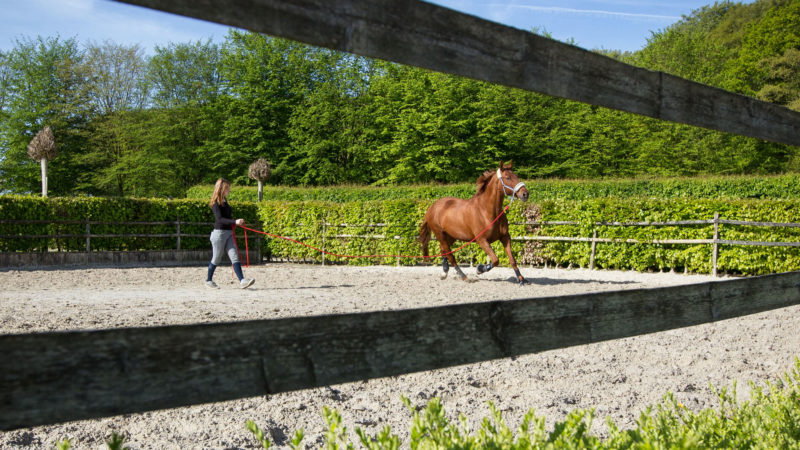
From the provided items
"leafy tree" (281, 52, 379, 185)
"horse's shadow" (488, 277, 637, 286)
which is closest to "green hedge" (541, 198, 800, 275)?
"horse's shadow" (488, 277, 637, 286)

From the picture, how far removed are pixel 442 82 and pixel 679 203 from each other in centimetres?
2488

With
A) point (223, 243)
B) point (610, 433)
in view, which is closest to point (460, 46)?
point (610, 433)

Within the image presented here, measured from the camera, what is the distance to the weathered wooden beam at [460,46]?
1406 mm

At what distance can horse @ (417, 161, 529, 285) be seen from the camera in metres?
10.6

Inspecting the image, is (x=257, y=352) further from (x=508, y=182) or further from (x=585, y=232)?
(x=585, y=232)

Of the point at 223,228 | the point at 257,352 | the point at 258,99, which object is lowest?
the point at 223,228

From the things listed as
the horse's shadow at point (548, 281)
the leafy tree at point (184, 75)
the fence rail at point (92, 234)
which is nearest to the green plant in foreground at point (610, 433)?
the horse's shadow at point (548, 281)

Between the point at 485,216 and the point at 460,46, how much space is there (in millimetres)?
9531

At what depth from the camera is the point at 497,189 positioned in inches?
429

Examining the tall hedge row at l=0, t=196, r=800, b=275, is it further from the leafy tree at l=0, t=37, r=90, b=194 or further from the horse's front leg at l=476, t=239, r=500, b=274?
the leafy tree at l=0, t=37, r=90, b=194

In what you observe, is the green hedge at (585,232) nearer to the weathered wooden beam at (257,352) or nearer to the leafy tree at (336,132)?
the weathered wooden beam at (257,352)

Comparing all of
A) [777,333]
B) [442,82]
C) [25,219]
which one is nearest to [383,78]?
[442,82]

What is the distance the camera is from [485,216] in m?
11.1

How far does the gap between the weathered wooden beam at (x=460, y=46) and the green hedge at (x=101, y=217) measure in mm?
18061
